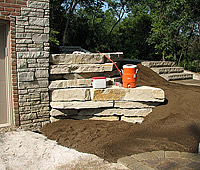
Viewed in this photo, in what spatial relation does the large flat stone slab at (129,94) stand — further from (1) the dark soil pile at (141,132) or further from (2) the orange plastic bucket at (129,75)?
(1) the dark soil pile at (141,132)

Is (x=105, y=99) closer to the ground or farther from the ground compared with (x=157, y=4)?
closer to the ground

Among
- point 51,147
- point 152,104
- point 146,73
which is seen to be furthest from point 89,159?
point 146,73

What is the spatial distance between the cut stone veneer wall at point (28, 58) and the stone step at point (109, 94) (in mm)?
365

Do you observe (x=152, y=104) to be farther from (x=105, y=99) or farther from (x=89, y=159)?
(x=89, y=159)

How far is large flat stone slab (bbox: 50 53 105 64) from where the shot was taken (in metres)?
4.94

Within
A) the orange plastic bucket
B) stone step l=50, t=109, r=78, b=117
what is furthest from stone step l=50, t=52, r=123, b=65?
stone step l=50, t=109, r=78, b=117

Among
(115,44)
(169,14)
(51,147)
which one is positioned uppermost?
(169,14)

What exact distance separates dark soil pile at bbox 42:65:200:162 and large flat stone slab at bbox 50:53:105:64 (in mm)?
1304

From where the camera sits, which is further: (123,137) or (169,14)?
(169,14)

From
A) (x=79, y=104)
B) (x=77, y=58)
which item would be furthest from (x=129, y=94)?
(x=77, y=58)

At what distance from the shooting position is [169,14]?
1159cm

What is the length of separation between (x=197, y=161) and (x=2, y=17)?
4073 mm

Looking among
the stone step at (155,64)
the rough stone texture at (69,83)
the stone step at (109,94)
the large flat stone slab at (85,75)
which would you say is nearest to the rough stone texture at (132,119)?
the stone step at (109,94)

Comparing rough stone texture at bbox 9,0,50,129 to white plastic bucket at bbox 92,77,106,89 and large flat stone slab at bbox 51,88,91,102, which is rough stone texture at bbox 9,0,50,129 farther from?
white plastic bucket at bbox 92,77,106,89
